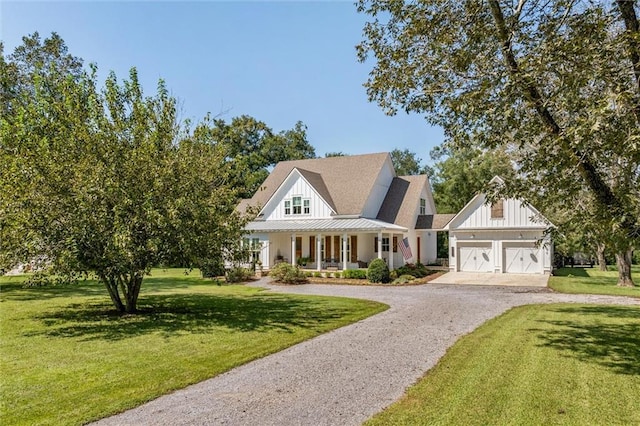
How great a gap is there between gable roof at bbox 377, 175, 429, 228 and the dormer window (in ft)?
15.9

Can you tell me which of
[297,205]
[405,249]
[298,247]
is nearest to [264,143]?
[297,205]

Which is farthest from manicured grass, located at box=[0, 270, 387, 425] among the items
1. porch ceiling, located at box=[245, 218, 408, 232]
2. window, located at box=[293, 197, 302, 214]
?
window, located at box=[293, 197, 302, 214]

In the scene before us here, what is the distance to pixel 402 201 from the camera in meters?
29.8

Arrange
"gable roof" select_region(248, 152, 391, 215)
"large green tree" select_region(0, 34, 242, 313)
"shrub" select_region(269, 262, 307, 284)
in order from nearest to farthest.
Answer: "large green tree" select_region(0, 34, 242, 313), "shrub" select_region(269, 262, 307, 284), "gable roof" select_region(248, 152, 391, 215)

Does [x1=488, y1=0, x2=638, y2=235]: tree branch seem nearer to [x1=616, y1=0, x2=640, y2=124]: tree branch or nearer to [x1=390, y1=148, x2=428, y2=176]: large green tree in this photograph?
[x1=616, y1=0, x2=640, y2=124]: tree branch

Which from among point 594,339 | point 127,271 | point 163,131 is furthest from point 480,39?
point 127,271

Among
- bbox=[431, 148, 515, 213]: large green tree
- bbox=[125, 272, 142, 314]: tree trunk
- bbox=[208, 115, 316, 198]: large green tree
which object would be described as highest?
bbox=[208, 115, 316, 198]: large green tree

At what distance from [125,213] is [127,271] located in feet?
4.86

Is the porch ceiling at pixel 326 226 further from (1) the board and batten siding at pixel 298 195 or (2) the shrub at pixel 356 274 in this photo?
(2) the shrub at pixel 356 274

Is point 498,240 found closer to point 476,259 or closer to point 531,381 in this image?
point 476,259

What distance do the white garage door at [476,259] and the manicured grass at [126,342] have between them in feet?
44.2

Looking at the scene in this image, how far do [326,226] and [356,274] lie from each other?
358cm

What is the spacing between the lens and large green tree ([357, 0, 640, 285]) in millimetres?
6160

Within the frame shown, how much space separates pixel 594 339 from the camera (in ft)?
30.6
